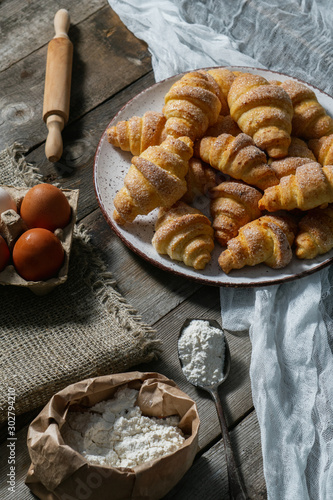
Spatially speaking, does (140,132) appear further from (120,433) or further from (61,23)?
(120,433)

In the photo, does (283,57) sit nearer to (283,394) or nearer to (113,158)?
(113,158)

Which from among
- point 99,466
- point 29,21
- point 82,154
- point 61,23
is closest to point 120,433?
point 99,466

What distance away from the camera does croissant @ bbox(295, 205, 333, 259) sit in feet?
4.20

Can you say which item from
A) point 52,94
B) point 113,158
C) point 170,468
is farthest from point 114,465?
point 52,94

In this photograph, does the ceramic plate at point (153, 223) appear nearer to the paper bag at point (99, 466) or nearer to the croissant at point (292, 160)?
the croissant at point (292, 160)

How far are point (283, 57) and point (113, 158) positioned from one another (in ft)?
2.50

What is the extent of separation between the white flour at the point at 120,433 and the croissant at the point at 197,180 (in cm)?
57

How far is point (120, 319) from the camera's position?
127cm

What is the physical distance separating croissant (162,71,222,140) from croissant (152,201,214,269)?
0.25m

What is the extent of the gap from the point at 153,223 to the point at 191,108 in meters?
0.33

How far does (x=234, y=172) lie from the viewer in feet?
4.44

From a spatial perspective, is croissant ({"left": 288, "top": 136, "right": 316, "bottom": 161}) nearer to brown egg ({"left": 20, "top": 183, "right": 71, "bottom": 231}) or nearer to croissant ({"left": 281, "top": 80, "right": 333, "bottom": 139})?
croissant ({"left": 281, "top": 80, "right": 333, "bottom": 139})

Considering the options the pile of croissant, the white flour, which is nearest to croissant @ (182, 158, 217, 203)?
the pile of croissant

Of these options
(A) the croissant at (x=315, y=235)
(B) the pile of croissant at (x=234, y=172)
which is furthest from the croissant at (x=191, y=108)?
(A) the croissant at (x=315, y=235)
